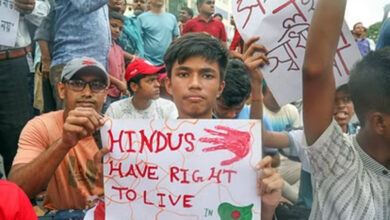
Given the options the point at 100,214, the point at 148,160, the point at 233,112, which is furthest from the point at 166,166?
the point at 233,112

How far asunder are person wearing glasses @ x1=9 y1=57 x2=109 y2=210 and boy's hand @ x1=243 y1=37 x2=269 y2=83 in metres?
0.66

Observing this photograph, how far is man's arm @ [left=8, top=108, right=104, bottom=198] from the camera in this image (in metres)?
1.76

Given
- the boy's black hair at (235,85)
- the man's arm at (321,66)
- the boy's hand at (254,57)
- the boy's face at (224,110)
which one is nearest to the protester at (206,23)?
the boy's black hair at (235,85)

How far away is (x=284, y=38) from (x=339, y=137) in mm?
641

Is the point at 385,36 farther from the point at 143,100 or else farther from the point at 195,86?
the point at 143,100

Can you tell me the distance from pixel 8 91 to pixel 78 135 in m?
1.76

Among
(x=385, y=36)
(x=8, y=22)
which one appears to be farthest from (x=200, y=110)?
(x=8, y=22)

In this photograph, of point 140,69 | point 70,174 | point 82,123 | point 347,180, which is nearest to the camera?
point 347,180

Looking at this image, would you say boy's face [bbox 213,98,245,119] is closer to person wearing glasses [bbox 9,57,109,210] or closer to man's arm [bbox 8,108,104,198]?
person wearing glasses [bbox 9,57,109,210]

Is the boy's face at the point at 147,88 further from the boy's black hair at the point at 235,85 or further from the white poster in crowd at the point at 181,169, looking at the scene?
the white poster in crowd at the point at 181,169

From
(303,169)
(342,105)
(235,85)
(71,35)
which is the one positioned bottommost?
(303,169)

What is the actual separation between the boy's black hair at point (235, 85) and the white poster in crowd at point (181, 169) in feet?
3.24

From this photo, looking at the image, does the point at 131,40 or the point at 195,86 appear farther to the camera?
the point at 131,40

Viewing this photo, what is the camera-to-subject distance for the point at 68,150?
191cm
